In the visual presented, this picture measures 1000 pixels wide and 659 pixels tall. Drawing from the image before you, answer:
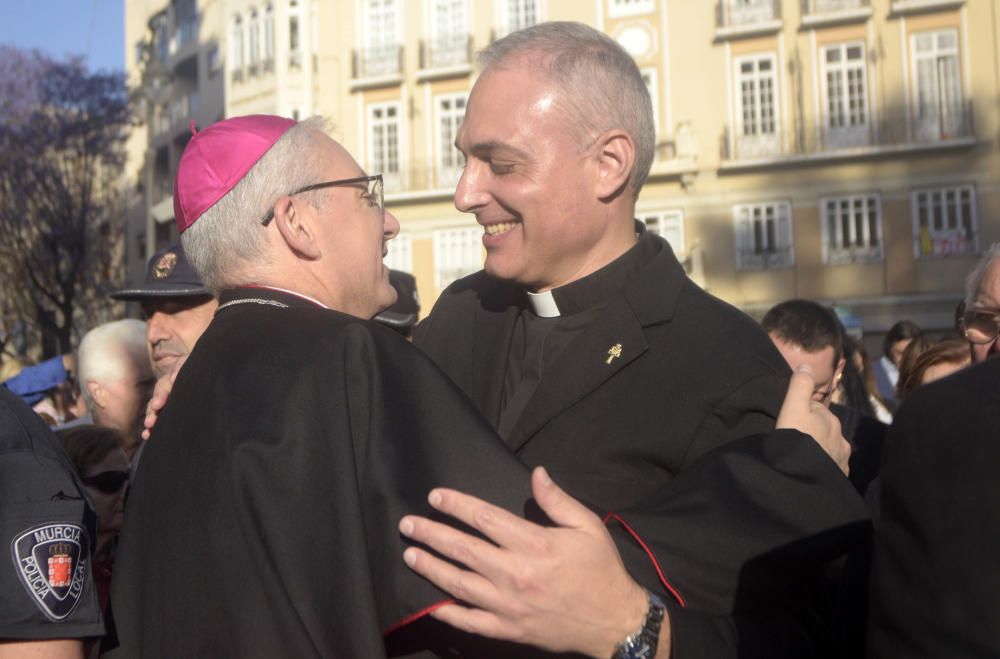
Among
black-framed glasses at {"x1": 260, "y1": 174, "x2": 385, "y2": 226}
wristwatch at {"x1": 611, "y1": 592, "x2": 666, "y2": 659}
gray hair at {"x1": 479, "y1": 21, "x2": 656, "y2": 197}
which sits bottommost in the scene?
wristwatch at {"x1": 611, "y1": 592, "x2": 666, "y2": 659}

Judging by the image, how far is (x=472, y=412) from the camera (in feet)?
7.21

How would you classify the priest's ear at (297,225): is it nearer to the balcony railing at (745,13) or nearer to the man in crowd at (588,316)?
the man in crowd at (588,316)

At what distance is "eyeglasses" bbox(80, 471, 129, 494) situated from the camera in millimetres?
3830

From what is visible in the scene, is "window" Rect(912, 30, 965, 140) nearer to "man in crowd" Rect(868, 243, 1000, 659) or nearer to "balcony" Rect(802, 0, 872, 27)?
"balcony" Rect(802, 0, 872, 27)

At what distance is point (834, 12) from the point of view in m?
27.3

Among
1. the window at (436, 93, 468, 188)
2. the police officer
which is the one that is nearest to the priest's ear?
the police officer

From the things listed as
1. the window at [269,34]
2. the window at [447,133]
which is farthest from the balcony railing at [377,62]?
the window at [269,34]

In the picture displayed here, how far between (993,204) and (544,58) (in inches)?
1018

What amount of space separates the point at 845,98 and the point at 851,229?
3.05 metres

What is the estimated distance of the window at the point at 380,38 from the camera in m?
31.0

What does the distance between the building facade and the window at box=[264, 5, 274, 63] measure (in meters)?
5.27

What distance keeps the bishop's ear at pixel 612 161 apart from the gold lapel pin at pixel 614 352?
40 centimetres

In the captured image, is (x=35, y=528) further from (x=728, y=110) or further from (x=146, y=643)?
(x=728, y=110)

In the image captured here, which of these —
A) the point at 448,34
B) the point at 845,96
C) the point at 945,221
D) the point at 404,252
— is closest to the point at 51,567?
the point at 945,221
